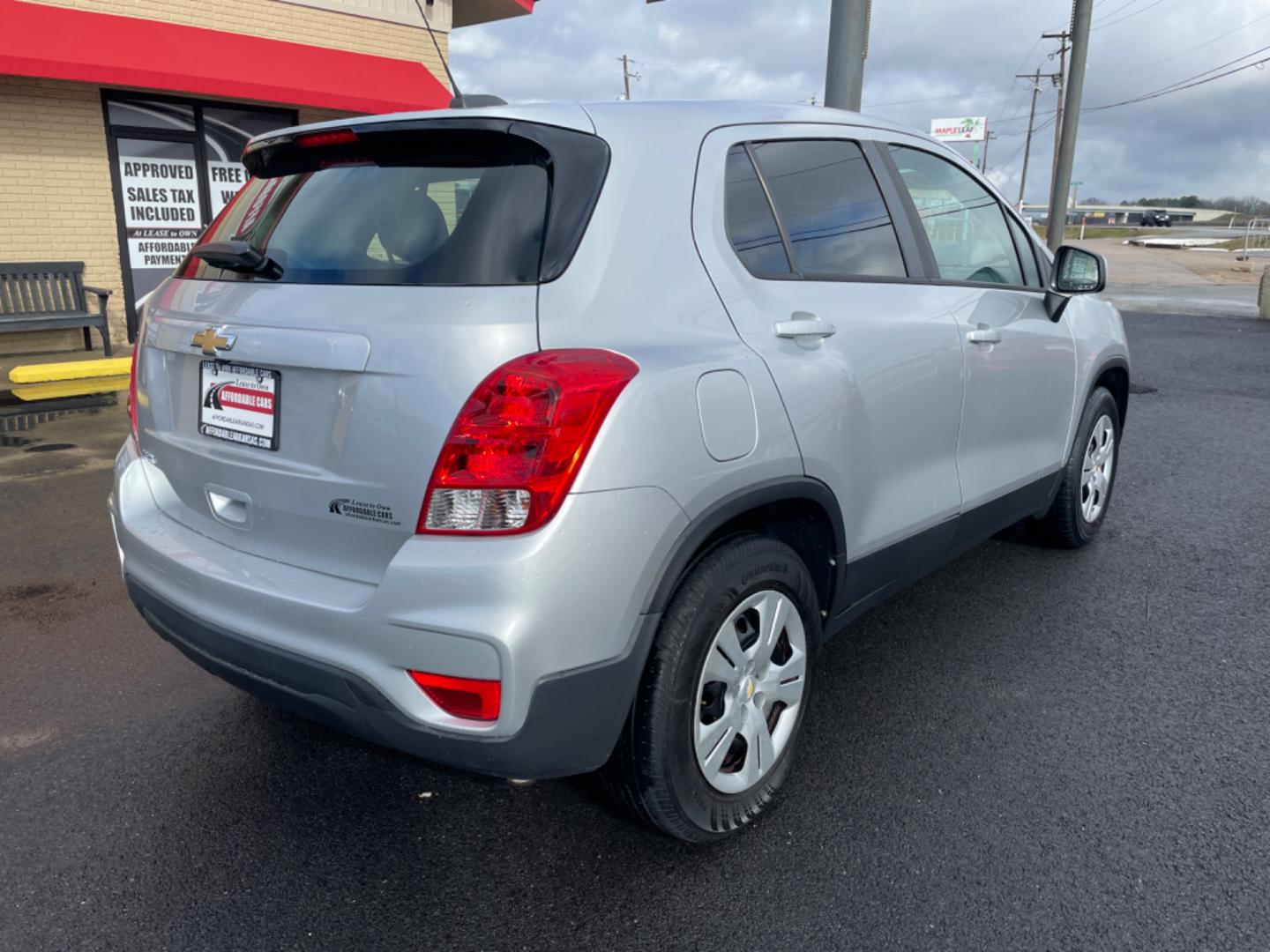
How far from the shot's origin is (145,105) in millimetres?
10656

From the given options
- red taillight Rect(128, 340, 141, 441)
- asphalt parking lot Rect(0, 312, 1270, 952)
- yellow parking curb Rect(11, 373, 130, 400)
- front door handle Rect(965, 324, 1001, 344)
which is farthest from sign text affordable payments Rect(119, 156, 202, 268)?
front door handle Rect(965, 324, 1001, 344)

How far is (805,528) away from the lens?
2.82 meters

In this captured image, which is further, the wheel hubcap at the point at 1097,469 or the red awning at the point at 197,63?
the red awning at the point at 197,63

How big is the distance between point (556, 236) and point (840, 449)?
1.02 meters

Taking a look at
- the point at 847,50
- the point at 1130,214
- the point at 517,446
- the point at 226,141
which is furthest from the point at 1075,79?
the point at 1130,214

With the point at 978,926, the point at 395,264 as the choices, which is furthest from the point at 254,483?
the point at 978,926

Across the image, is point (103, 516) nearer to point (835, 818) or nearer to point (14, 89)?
point (835, 818)

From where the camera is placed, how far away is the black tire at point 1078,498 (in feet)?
14.8

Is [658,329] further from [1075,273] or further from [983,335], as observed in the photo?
[1075,273]

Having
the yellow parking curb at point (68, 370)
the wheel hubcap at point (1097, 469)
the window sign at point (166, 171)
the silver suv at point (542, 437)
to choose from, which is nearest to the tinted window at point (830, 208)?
the silver suv at point (542, 437)

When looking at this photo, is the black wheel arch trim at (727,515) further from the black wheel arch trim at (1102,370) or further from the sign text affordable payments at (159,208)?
the sign text affordable payments at (159,208)

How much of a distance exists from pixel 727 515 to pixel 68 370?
7.33 m

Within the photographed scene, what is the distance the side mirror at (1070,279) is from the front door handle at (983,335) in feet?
2.03

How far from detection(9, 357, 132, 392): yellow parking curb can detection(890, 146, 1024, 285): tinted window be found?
6.33m
